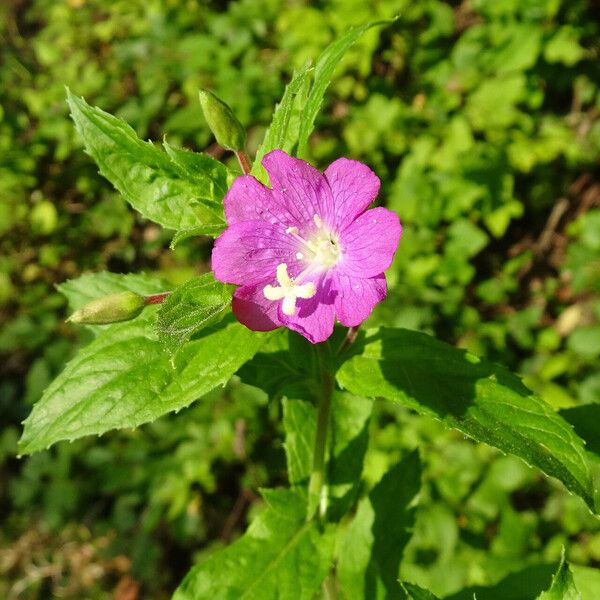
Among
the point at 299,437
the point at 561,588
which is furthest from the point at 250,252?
the point at 561,588

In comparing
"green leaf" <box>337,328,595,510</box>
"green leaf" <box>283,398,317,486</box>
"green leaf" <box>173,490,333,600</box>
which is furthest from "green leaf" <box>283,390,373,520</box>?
"green leaf" <box>337,328,595,510</box>

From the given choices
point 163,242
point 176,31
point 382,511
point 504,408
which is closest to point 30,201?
point 163,242

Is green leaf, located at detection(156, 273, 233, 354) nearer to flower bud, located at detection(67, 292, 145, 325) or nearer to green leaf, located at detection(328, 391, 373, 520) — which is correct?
flower bud, located at detection(67, 292, 145, 325)

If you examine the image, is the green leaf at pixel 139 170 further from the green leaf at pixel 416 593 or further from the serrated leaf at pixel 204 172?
the green leaf at pixel 416 593

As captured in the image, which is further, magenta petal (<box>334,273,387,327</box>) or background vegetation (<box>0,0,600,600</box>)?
background vegetation (<box>0,0,600,600</box>)

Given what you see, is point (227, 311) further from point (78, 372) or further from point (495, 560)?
point (495, 560)
